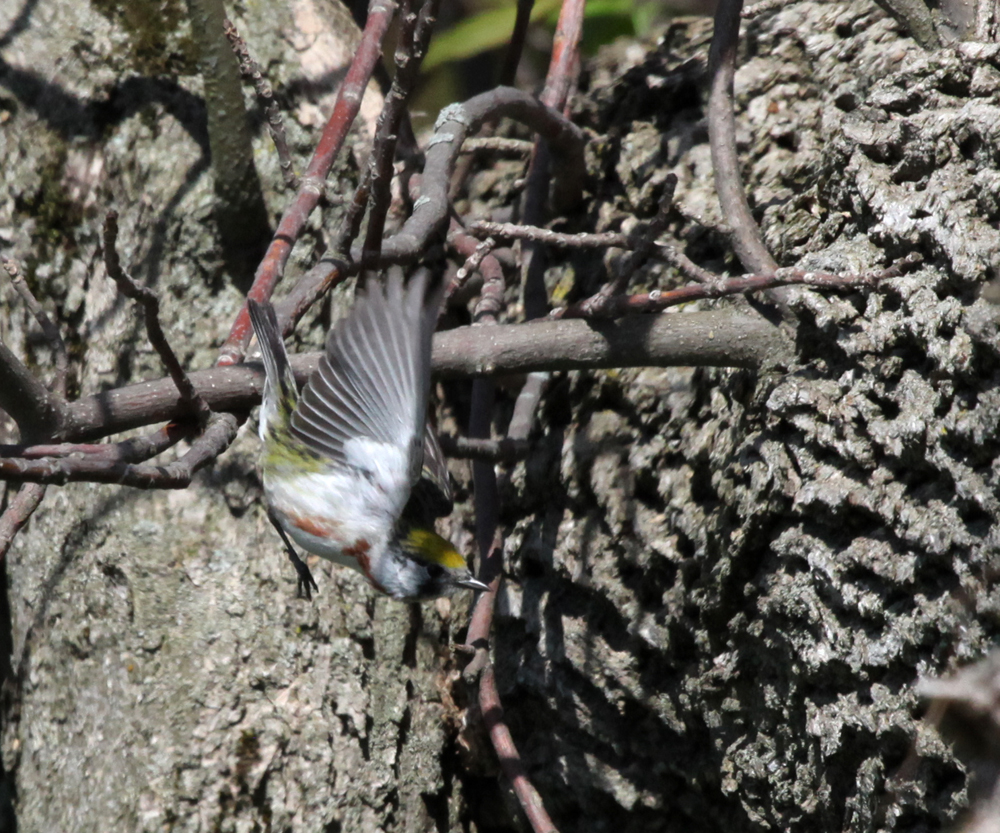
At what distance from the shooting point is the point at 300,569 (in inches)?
94.3

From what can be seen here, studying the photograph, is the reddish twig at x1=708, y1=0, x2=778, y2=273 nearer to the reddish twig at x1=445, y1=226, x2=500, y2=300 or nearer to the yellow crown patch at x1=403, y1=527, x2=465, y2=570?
the reddish twig at x1=445, y1=226, x2=500, y2=300

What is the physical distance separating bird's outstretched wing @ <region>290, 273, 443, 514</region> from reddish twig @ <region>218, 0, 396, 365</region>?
7.7 inches

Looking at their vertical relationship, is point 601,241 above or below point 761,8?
below

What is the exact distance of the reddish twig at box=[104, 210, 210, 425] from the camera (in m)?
1.40

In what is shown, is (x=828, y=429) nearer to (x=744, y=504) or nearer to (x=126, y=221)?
(x=744, y=504)

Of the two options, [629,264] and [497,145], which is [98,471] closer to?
[629,264]

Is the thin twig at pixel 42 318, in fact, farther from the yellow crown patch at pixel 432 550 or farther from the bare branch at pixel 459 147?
the yellow crown patch at pixel 432 550

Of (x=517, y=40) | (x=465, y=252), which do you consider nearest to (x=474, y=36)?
(x=517, y=40)

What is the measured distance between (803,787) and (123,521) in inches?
68.1

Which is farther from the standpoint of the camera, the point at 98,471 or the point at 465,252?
the point at 465,252

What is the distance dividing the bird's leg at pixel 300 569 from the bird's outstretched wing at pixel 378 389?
0.77ft

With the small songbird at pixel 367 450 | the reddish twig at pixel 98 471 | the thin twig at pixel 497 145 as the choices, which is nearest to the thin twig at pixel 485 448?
the small songbird at pixel 367 450

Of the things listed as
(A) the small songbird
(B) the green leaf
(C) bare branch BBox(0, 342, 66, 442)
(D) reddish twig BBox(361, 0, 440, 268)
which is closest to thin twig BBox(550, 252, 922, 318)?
(A) the small songbird

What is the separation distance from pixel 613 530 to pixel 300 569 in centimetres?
78
